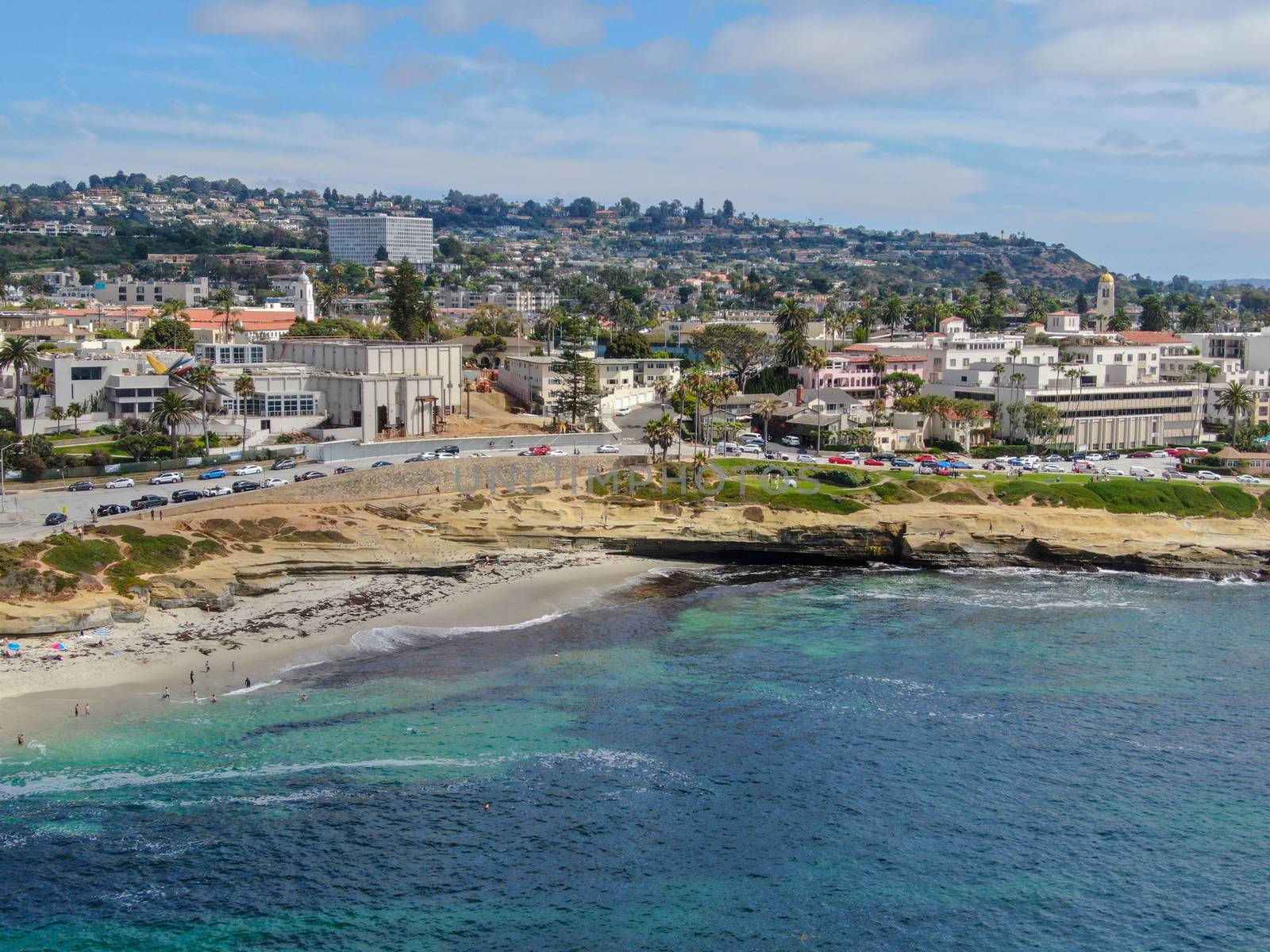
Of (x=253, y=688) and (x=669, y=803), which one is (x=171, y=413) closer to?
(x=253, y=688)

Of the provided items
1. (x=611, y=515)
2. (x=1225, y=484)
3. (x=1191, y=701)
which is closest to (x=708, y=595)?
(x=611, y=515)

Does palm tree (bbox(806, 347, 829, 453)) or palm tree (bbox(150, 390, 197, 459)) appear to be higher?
palm tree (bbox(806, 347, 829, 453))

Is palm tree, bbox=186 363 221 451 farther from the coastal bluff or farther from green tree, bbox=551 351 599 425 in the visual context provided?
green tree, bbox=551 351 599 425

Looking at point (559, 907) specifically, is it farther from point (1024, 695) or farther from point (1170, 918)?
point (1024, 695)

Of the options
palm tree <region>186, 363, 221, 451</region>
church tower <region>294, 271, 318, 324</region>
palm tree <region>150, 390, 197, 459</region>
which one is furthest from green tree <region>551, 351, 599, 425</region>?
church tower <region>294, 271, 318, 324</region>

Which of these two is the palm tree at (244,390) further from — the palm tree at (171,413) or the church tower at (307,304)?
the church tower at (307,304)
